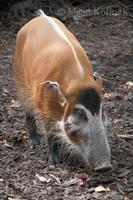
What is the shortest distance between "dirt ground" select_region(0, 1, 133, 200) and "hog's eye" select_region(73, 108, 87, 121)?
486 millimetres

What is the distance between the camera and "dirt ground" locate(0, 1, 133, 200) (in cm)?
446

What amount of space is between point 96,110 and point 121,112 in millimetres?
1636

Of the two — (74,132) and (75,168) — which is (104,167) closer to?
(74,132)

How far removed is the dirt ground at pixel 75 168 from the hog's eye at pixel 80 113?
19.1 inches

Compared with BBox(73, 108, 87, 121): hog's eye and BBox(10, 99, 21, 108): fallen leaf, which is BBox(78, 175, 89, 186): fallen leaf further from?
BBox(10, 99, 21, 108): fallen leaf

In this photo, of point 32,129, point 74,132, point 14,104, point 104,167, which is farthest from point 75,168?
point 14,104

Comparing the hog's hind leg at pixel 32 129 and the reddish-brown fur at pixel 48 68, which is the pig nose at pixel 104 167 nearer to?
the reddish-brown fur at pixel 48 68

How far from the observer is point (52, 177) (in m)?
4.66

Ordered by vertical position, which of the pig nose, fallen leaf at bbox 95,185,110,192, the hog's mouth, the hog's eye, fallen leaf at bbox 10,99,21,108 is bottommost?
fallen leaf at bbox 10,99,21,108

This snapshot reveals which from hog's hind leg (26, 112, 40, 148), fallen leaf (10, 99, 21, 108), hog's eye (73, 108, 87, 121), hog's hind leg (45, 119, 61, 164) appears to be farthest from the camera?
fallen leaf (10, 99, 21, 108)

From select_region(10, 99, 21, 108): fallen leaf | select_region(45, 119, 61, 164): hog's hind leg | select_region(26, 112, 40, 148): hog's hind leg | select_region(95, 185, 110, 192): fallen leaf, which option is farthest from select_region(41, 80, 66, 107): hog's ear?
select_region(10, 99, 21, 108): fallen leaf

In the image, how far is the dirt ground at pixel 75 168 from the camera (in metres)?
4.46

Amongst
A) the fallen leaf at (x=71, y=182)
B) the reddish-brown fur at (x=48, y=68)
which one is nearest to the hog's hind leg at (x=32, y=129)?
the reddish-brown fur at (x=48, y=68)

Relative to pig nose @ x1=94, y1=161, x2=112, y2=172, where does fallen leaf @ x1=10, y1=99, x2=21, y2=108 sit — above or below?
below
